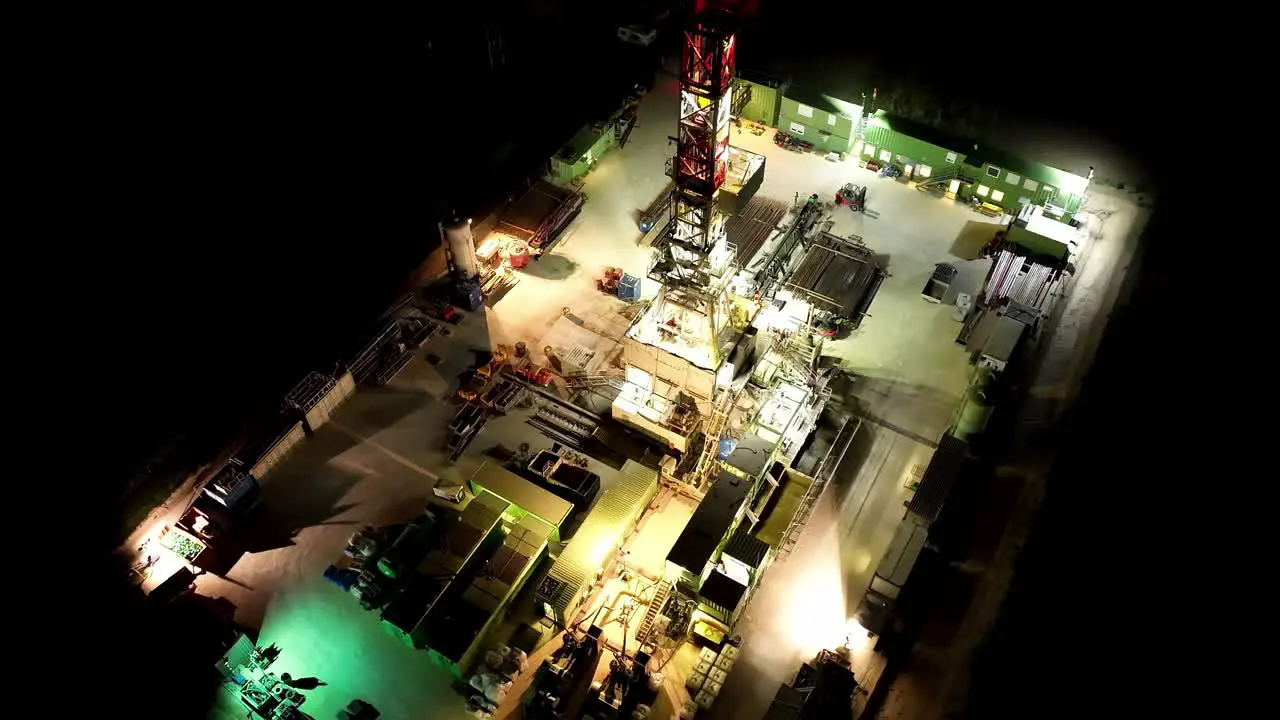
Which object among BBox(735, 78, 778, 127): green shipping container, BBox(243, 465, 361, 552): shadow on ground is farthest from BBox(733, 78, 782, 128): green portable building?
BBox(243, 465, 361, 552): shadow on ground

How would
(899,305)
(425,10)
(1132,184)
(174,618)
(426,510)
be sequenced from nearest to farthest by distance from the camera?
1. (174,618)
2. (426,510)
3. (899,305)
4. (1132,184)
5. (425,10)

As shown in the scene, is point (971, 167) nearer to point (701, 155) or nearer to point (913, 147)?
point (913, 147)

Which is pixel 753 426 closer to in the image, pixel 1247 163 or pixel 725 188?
pixel 725 188

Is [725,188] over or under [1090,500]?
over

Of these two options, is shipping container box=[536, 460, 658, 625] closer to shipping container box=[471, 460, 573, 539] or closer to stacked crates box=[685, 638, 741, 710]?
shipping container box=[471, 460, 573, 539]

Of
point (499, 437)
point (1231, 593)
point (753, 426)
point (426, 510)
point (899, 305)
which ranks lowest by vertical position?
point (426, 510)

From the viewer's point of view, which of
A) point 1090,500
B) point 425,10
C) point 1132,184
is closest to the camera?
point 1090,500

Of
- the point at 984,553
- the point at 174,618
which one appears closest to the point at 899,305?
the point at 984,553
